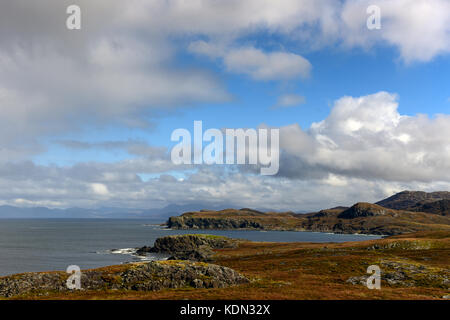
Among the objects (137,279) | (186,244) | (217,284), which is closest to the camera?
Answer: (217,284)

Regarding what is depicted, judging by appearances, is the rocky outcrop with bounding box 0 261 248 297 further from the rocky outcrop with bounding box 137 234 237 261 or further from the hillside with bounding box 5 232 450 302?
the rocky outcrop with bounding box 137 234 237 261

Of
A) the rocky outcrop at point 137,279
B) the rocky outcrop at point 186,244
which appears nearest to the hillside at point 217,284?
the rocky outcrop at point 137,279

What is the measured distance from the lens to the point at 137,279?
5106 cm

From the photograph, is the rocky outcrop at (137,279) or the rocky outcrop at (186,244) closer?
the rocky outcrop at (137,279)

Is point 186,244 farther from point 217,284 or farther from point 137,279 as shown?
point 217,284

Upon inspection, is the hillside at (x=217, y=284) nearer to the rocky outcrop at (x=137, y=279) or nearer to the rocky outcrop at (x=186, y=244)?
the rocky outcrop at (x=137, y=279)

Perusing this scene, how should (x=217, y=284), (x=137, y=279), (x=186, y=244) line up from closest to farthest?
1. (x=217, y=284)
2. (x=137, y=279)
3. (x=186, y=244)

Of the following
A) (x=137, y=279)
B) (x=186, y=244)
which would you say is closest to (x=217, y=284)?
(x=137, y=279)

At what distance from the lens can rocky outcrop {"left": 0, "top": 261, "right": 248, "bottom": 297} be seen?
4806 centimetres

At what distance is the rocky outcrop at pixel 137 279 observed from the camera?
48.1 m

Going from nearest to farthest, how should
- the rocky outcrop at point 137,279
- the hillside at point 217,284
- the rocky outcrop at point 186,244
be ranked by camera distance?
the hillside at point 217,284 < the rocky outcrop at point 137,279 < the rocky outcrop at point 186,244

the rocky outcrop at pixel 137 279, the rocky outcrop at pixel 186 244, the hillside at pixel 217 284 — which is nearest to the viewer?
the hillside at pixel 217 284

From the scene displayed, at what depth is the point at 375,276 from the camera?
60.4 metres
